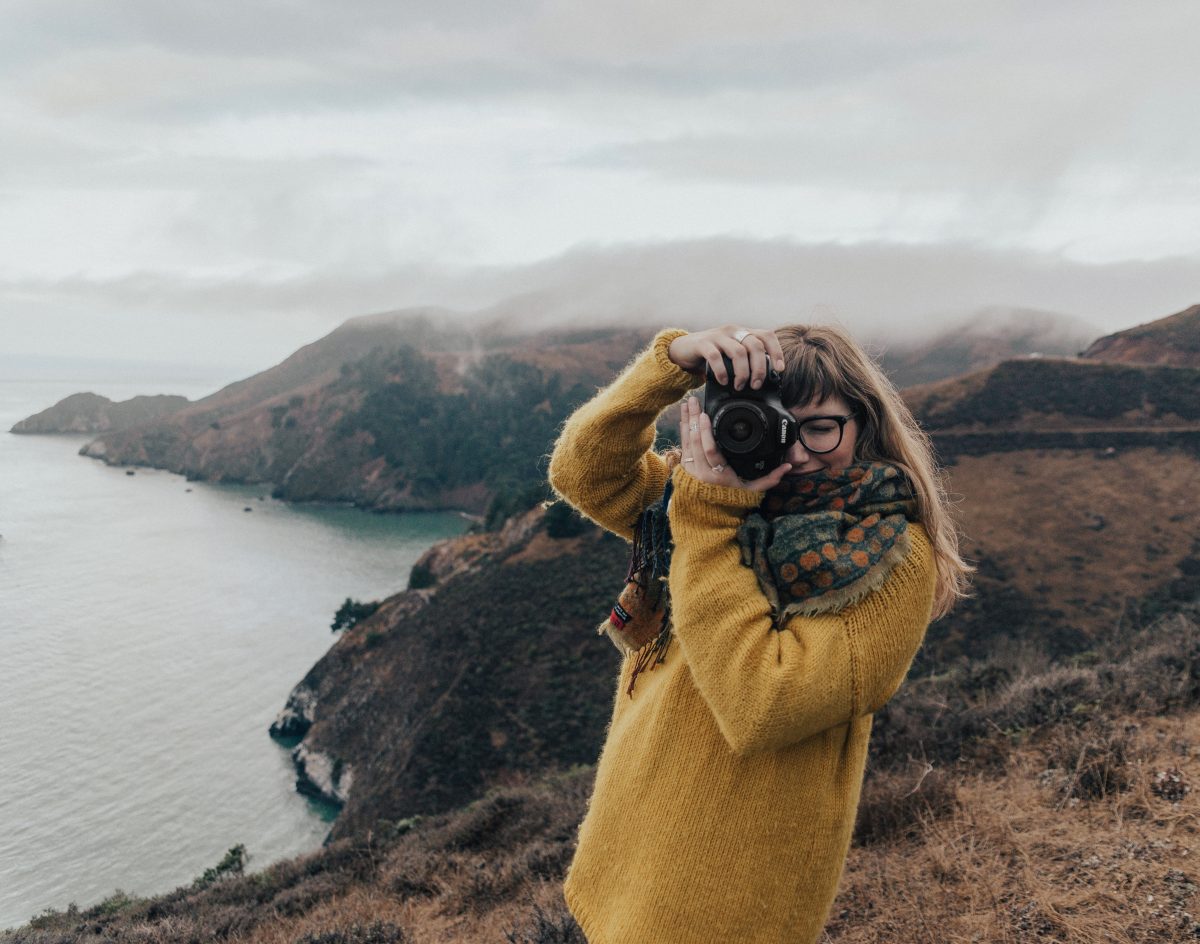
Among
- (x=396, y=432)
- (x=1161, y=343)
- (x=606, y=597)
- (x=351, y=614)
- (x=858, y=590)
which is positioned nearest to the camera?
(x=858, y=590)

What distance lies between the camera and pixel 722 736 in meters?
1.27

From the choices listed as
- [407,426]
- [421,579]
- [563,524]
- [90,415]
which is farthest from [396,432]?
[90,415]

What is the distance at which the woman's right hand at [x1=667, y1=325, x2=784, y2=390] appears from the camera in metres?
1.20

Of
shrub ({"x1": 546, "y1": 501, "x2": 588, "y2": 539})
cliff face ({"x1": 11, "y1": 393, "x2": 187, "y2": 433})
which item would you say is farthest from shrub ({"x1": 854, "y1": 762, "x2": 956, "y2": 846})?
cliff face ({"x1": 11, "y1": 393, "x2": 187, "y2": 433})

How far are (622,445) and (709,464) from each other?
0.94 feet

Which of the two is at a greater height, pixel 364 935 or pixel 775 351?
pixel 775 351

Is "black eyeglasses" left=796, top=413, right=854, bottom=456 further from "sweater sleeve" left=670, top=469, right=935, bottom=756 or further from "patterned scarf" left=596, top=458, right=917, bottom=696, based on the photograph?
"sweater sleeve" left=670, top=469, right=935, bottom=756

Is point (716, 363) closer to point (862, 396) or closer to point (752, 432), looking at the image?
point (752, 432)

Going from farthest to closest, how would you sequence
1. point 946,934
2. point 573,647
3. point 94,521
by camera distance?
point 94,521 → point 573,647 → point 946,934

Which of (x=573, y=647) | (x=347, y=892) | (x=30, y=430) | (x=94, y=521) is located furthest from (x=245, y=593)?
(x=30, y=430)

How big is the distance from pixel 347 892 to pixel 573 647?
18112 mm

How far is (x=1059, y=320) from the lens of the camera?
5290 inches

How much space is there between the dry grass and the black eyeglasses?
2.32 metres

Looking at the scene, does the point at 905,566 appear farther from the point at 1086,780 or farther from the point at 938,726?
the point at 938,726
